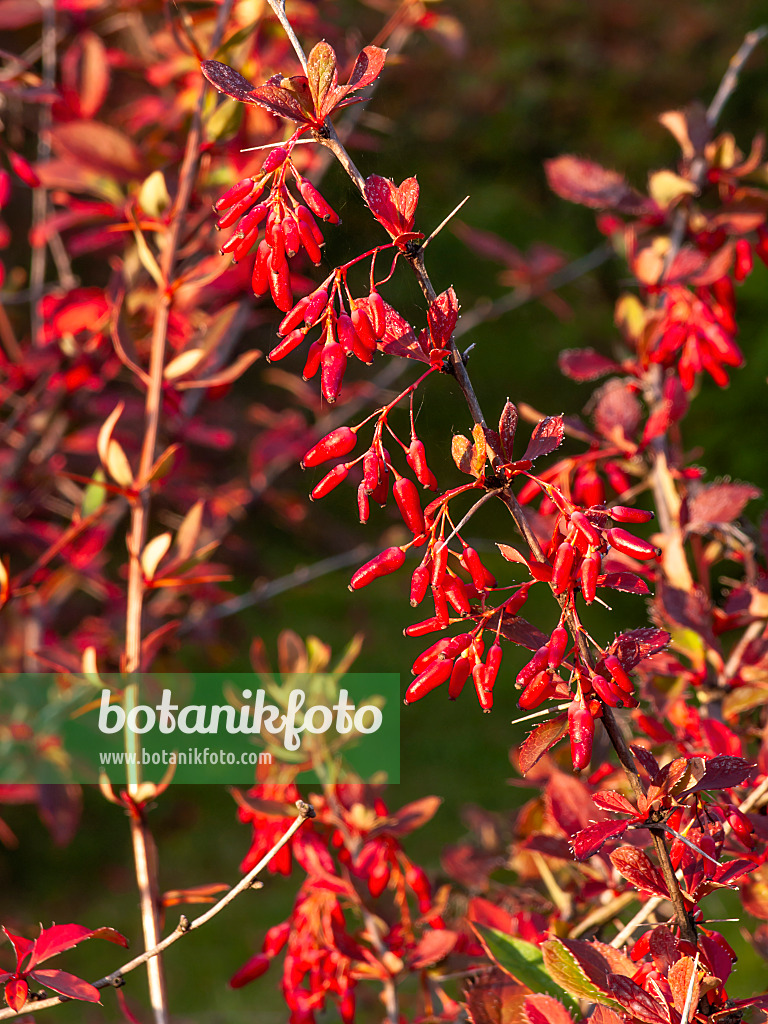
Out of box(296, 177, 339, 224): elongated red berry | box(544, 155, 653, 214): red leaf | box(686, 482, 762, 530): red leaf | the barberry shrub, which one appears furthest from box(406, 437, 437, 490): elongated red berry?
box(544, 155, 653, 214): red leaf

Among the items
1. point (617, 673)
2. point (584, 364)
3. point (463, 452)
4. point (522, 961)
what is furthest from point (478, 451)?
point (584, 364)

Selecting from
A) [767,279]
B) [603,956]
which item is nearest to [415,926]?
[603,956]

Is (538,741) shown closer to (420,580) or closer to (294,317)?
(420,580)

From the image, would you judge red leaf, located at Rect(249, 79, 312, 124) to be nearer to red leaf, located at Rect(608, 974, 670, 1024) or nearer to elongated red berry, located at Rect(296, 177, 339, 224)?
elongated red berry, located at Rect(296, 177, 339, 224)

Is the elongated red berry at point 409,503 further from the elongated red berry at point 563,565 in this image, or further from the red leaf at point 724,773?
the red leaf at point 724,773

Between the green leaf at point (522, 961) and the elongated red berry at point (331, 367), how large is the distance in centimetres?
33

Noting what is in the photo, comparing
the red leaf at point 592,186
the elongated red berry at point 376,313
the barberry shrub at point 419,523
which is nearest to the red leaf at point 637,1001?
the barberry shrub at point 419,523

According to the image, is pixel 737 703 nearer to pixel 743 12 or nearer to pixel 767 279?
pixel 767 279

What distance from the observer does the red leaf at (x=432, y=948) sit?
645mm

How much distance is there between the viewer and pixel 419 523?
42 cm

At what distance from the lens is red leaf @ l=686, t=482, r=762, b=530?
2.32ft

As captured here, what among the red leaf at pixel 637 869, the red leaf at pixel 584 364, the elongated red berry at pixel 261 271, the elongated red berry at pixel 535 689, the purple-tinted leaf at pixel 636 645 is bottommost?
the red leaf at pixel 637 869

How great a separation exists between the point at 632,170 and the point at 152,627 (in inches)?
123

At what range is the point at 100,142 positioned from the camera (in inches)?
34.2
